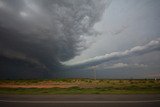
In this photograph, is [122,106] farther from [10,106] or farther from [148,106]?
[10,106]

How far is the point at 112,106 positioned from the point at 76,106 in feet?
6.98

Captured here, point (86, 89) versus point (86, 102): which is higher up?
point (86, 89)

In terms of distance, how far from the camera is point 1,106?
11.2 metres

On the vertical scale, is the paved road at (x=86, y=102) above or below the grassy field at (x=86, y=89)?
below

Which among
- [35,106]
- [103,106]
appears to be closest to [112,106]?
[103,106]

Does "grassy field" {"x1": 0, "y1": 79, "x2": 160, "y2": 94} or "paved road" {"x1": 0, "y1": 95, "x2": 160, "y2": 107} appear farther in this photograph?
"grassy field" {"x1": 0, "y1": 79, "x2": 160, "y2": 94}

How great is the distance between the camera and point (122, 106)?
11.0 metres

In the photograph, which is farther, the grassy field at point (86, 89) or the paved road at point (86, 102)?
the grassy field at point (86, 89)

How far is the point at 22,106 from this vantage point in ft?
37.2

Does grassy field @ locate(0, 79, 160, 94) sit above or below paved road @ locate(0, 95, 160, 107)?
above

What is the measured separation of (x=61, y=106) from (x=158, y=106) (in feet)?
18.3

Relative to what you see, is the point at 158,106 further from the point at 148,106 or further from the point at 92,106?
the point at 92,106

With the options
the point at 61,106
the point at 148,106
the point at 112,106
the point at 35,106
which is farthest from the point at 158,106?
the point at 35,106

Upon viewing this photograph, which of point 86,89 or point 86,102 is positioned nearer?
point 86,102
